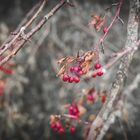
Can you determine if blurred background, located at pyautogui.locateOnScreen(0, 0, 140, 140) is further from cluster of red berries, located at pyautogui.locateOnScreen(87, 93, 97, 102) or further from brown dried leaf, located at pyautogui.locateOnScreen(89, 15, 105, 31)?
brown dried leaf, located at pyautogui.locateOnScreen(89, 15, 105, 31)

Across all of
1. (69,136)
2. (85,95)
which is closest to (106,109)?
(85,95)

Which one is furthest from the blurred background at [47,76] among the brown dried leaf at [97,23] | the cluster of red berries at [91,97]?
the brown dried leaf at [97,23]

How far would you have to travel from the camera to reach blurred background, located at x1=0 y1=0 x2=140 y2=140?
145 inches

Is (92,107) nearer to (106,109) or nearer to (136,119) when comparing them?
(136,119)

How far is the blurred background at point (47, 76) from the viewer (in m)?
3.70

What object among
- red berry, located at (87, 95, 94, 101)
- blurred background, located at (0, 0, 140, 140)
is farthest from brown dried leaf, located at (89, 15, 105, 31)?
blurred background, located at (0, 0, 140, 140)

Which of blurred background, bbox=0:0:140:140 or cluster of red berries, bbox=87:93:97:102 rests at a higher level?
blurred background, bbox=0:0:140:140

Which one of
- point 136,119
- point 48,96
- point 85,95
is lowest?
point 136,119

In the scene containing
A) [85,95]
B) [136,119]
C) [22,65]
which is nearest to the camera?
[85,95]

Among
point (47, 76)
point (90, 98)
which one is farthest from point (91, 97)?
point (47, 76)

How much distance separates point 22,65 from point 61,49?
385 mm

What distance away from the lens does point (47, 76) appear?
13.1 ft

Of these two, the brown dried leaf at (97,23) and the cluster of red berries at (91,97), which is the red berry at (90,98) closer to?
the cluster of red berries at (91,97)

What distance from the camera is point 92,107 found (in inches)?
149
